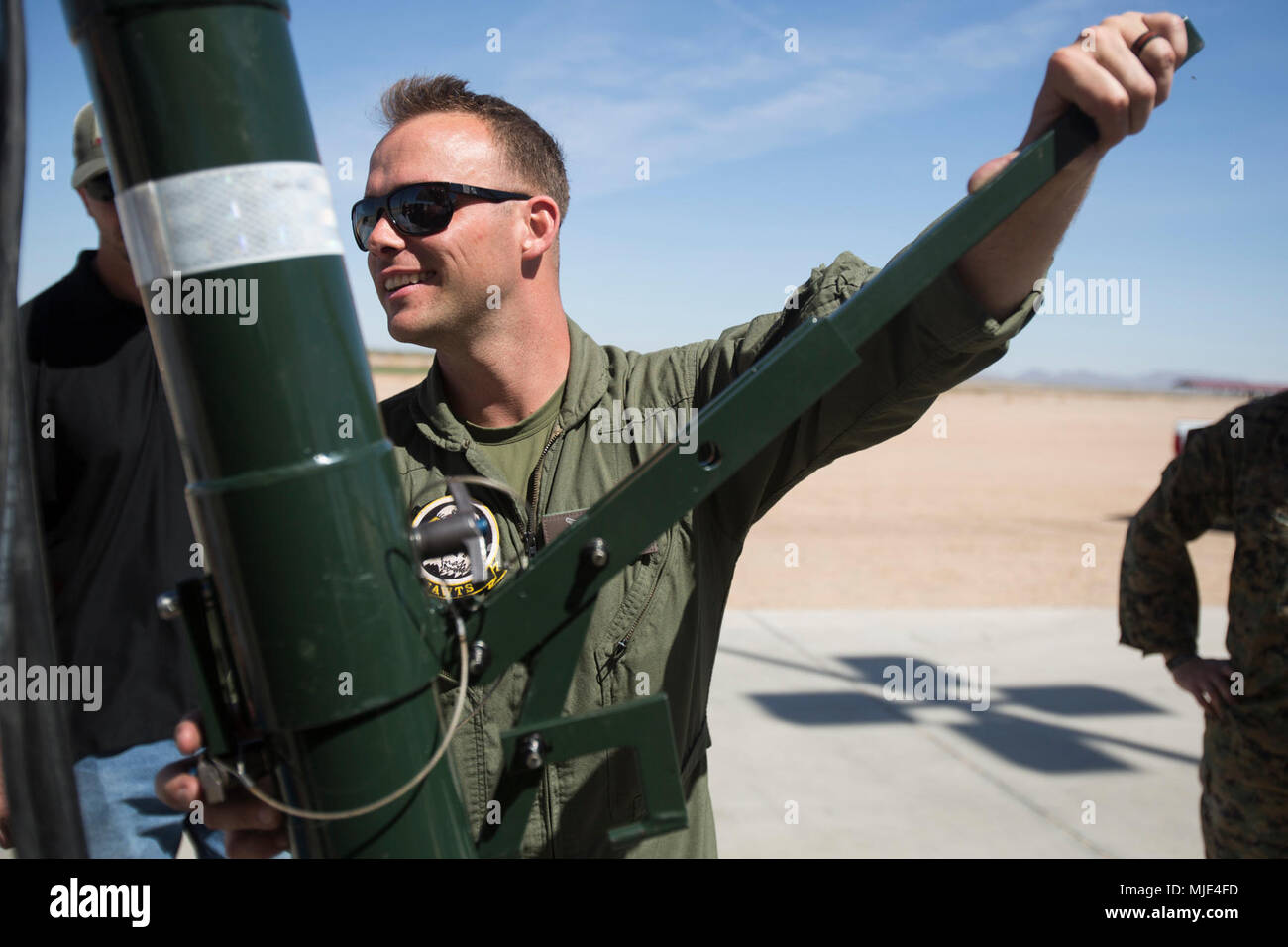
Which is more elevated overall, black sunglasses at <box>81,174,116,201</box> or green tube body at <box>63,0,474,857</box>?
black sunglasses at <box>81,174,116,201</box>

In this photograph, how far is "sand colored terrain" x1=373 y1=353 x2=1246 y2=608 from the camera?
31.3ft

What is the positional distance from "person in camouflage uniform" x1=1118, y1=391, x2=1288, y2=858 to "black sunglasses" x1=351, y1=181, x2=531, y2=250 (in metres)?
2.04

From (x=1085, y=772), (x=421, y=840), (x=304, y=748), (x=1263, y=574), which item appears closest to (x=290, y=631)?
(x=304, y=748)

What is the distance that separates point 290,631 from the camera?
0.87 meters

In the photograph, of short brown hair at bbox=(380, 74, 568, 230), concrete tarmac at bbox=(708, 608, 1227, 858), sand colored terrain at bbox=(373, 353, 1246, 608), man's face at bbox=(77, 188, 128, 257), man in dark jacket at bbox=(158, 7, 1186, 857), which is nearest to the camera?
man in dark jacket at bbox=(158, 7, 1186, 857)

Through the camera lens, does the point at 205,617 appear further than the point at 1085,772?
No

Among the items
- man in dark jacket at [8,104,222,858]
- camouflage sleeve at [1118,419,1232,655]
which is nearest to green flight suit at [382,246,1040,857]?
man in dark jacket at [8,104,222,858]

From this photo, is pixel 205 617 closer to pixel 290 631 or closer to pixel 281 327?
pixel 290 631

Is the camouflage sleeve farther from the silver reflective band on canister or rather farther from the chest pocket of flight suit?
the silver reflective band on canister

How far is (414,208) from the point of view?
190cm

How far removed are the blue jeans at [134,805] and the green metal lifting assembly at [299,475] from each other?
1721mm

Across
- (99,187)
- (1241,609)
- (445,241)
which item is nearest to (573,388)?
(445,241)
